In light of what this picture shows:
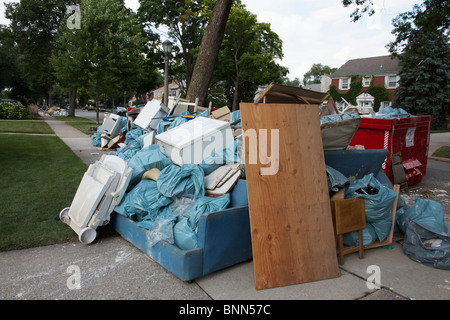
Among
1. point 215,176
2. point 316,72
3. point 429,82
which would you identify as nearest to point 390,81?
point 429,82

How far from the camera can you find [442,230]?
130 inches

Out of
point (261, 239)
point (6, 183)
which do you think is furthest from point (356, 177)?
point (6, 183)

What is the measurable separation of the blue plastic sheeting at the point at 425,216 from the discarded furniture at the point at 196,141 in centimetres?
217

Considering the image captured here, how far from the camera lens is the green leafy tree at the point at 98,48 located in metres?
18.8

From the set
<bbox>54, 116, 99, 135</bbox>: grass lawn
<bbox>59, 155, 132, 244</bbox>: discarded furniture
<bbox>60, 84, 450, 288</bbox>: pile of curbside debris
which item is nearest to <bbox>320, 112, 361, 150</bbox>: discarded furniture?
<bbox>60, 84, 450, 288</bbox>: pile of curbside debris

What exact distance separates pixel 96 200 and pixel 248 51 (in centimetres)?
2502

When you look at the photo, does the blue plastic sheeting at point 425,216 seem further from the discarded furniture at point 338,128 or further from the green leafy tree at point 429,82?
the green leafy tree at point 429,82

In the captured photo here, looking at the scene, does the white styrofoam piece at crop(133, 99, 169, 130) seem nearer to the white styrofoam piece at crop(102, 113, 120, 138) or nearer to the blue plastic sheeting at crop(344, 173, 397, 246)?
the white styrofoam piece at crop(102, 113, 120, 138)

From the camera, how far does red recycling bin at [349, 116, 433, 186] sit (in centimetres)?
561

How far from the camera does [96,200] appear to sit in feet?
10.7

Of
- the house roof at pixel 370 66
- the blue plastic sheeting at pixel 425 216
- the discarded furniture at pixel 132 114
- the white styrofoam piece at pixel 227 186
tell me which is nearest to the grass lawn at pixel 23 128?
the discarded furniture at pixel 132 114

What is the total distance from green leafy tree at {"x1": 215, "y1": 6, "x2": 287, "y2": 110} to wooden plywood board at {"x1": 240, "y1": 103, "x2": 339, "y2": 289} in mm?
23127
